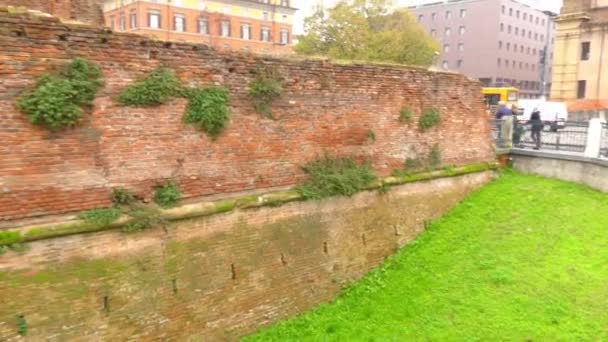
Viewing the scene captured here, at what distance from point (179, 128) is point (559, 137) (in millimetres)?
9741

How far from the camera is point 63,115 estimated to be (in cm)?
552

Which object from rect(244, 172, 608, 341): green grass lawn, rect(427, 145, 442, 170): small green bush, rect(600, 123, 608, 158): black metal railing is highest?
rect(600, 123, 608, 158): black metal railing

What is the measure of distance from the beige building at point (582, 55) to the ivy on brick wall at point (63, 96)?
3097cm

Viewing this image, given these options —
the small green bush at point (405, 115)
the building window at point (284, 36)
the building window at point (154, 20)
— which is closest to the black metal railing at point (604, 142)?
the small green bush at point (405, 115)

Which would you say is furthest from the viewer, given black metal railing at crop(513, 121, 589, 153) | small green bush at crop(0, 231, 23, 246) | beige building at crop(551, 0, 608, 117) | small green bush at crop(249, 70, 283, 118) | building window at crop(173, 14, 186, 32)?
building window at crop(173, 14, 186, 32)

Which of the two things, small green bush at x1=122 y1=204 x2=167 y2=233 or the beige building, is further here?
the beige building

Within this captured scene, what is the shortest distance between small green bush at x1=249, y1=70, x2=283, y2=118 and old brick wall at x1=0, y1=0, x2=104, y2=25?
3.94 meters

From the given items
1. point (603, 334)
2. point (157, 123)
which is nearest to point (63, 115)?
point (157, 123)

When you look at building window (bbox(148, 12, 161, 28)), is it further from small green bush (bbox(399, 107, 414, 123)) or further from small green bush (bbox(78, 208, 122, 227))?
small green bush (bbox(78, 208, 122, 227))

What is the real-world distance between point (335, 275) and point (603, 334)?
13.0ft

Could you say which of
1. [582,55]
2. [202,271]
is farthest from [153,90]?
[582,55]

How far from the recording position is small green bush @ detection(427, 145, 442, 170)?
10125 millimetres

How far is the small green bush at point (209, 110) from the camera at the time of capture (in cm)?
664

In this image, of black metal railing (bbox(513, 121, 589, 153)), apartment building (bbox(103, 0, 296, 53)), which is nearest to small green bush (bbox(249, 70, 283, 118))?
black metal railing (bbox(513, 121, 589, 153))
